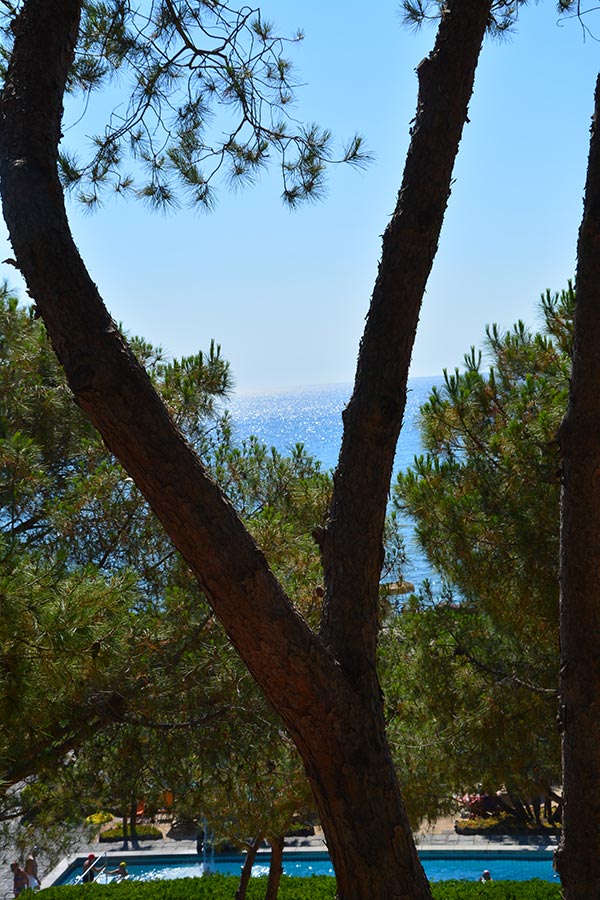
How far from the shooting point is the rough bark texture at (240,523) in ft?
4.79

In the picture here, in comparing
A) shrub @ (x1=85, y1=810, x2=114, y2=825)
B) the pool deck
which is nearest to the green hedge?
shrub @ (x1=85, y1=810, x2=114, y2=825)

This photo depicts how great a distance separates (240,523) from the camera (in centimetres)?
150

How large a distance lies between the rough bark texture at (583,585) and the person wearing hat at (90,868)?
11.2m

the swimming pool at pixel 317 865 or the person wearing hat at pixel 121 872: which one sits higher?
the person wearing hat at pixel 121 872

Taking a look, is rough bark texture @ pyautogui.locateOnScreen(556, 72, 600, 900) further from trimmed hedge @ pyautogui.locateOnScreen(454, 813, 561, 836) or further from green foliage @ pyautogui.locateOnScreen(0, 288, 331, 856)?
trimmed hedge @ pyautogui.locateOnScreen(454, 813, 561, 836)

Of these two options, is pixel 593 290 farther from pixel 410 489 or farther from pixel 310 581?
pixel 410 489

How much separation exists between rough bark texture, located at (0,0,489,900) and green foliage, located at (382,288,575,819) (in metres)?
2.65

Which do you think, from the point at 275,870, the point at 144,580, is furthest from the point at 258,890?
the point at 144,580

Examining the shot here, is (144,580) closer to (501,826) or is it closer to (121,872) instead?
(121,872)

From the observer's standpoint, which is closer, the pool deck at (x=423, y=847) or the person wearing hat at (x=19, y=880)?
the person wearing hat at (x=19, y=880)

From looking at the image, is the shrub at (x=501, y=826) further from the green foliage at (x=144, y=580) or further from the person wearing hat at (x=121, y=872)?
the green foliage at (x=144, y=580)

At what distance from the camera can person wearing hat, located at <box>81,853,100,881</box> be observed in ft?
38.2

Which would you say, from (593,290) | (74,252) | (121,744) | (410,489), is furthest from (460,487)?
(74,252)

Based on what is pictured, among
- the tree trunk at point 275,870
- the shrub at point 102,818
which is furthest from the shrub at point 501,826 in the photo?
the tree trunk at point 275,870
